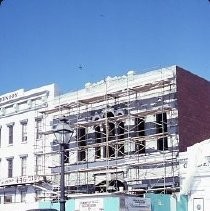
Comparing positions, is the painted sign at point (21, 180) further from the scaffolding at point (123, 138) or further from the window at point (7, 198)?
the window at point (7, 198)

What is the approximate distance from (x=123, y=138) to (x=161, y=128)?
2567 mm

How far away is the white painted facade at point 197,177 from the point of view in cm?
2233

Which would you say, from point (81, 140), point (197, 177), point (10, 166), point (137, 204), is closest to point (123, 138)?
point (81, 140)

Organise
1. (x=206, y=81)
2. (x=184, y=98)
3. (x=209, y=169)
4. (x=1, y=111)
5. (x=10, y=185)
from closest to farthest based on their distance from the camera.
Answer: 1. (x=209, y=169)
2. (x=184, y=98)
3. (x=206, y=81)
4. (x=10, y=185)
5. (x=1, y=111)

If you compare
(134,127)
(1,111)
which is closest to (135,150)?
(134,127)

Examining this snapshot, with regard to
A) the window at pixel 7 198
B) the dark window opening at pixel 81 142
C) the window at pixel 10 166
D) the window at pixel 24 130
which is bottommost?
the window at pixel 7 198

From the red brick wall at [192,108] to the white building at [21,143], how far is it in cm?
983

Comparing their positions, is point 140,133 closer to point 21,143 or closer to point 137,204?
point 137,204

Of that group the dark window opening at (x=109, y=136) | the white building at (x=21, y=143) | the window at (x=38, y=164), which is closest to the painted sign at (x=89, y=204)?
→ the dark window opening at (x=109, y=136)

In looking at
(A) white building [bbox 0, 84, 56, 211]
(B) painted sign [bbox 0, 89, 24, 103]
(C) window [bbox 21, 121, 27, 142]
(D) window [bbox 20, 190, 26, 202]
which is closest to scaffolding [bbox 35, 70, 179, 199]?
(A) white building [bbox 0, 84, 56, 211]

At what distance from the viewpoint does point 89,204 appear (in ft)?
72.2

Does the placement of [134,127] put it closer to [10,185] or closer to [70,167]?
[70,167]

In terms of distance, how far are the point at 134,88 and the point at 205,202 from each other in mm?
7807

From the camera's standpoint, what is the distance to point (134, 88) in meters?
27.1
